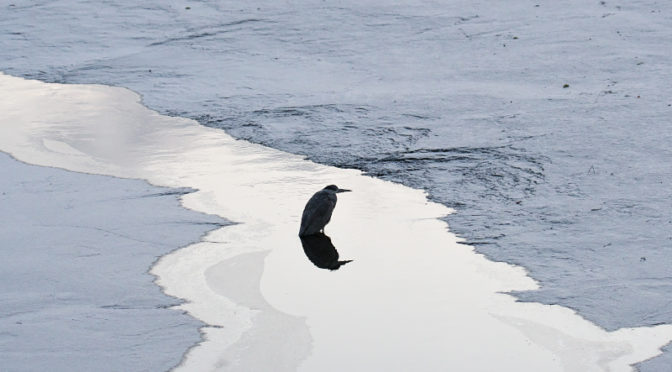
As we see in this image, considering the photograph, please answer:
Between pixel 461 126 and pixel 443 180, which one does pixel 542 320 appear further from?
pixel 461 126

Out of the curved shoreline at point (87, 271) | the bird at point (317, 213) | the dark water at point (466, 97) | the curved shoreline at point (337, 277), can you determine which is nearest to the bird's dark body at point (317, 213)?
the bird at point (317, 213)

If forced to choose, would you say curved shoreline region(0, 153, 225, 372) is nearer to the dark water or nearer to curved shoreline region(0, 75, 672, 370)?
curved shoreline region(0, 75, 672, 370)

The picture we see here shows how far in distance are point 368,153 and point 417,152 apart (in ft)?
1.31

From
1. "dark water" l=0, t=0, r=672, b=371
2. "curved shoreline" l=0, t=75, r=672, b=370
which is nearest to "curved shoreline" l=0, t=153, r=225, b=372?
"curved shoreline" l=0, t=75, r=672, b=370

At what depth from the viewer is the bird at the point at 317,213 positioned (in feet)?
22.9

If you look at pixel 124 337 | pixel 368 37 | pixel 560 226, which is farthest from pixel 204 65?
pixel 124 337

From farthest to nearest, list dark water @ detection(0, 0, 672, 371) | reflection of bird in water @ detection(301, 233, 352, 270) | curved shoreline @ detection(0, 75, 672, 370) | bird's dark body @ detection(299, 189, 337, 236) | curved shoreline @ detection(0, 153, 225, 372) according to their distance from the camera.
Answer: bird's dark body @ detection(299, 189, 337, 236) < dark water @ detection(0, 0, 672, 371) < reflection of bird in water @ detection(301, 233, 352, 270) < curved shoreline @ detection(0, 153, 225, 372) < curved shoreline @ detection(0, 75, 672, 370)

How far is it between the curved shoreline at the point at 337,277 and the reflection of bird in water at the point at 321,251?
8 centimetres

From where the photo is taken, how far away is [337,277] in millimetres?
6273

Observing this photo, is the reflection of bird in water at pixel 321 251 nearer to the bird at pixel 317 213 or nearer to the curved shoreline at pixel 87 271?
the bird at pixel 317 213

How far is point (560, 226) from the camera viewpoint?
6898 mm

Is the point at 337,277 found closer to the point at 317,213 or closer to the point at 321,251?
the point at 321,251

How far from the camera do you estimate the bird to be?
22.9 feet

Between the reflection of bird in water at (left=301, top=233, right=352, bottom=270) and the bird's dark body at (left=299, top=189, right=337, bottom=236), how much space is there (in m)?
0.05
